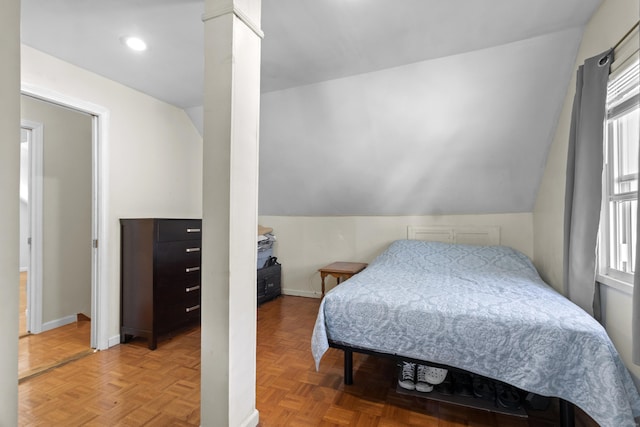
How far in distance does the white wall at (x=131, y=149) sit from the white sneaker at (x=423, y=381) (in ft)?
8.35

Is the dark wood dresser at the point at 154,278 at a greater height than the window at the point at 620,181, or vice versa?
the window at the point at 620,181

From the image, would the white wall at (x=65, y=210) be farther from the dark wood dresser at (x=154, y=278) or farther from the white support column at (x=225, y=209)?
the white support column at (x=225, y=209)

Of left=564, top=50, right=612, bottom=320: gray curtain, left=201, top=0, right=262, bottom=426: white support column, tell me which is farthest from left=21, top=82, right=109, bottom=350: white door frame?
left=564, top=50, right=612, bottom=320: gray curtain

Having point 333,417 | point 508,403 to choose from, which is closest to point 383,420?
point 333,417

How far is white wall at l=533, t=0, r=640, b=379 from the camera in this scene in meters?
1.67

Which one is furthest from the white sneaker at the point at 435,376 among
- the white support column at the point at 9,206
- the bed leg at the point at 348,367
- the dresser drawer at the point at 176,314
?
the dresser drawer at the point at 176,314

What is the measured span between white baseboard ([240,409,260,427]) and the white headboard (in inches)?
107

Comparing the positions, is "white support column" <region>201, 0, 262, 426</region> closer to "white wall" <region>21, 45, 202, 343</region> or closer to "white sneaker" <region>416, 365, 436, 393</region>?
"white sneaker" <region>416, 365, 436, 393</region>

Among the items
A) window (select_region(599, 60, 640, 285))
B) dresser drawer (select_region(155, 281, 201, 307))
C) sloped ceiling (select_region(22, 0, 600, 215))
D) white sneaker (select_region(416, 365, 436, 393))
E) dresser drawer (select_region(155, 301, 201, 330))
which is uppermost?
sloped ceiling (select_region(22, 0, 600, 215))

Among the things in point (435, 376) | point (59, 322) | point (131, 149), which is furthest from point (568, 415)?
point (59, 322)

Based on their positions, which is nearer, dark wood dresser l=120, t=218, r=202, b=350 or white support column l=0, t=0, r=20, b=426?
white support column l=0, t=0, r=20, b=426

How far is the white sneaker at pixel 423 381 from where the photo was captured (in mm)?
1998

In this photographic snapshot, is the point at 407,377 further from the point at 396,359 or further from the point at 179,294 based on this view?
the point at 179,294

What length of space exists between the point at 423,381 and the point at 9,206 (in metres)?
2.22
